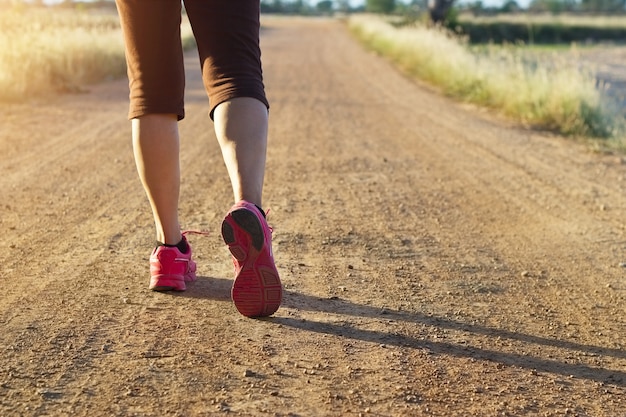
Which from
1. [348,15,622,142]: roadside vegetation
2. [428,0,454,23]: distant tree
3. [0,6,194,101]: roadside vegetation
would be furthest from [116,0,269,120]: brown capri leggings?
[428,0,454,23]: distant tree

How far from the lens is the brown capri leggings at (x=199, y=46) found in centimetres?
281

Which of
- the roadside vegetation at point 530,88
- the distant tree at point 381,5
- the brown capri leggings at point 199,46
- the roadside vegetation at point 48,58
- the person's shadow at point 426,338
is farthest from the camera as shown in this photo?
the distant tree at point 381,5

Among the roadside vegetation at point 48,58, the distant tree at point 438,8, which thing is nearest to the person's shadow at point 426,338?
the roadside vegetation at point 48,58

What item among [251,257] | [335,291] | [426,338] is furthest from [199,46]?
[426,338]

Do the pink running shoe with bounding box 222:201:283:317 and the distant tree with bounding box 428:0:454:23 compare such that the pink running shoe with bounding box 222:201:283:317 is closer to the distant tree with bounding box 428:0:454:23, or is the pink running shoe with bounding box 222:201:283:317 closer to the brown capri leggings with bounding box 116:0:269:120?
the brown capri leggings with bounding box 116:0:269:120

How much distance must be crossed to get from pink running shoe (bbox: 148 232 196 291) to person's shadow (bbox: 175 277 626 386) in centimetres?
6

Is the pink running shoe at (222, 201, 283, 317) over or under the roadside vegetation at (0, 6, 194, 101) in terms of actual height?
over

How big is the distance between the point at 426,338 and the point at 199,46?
1.16 metres

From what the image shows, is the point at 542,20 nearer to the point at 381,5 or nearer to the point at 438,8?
the point at 438,8

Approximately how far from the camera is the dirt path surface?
2.31 m

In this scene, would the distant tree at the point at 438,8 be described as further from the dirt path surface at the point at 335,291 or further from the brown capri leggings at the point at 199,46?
the brown capri leggings at the point at 199,46

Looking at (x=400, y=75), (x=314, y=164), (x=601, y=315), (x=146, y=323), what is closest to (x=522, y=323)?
(x=601, y=315)

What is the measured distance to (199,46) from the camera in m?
2.89

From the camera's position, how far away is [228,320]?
2.84m
